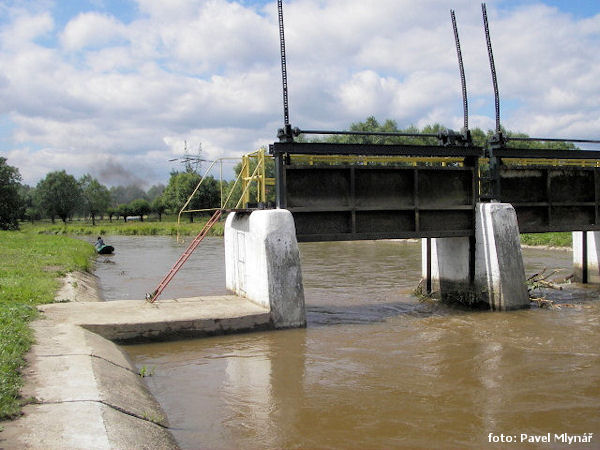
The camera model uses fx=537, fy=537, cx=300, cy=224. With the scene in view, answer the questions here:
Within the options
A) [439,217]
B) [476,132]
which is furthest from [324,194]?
[476,132]

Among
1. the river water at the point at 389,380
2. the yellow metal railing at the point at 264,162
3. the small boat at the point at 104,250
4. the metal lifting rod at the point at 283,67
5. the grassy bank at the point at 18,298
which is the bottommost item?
the river water at the point at 389,380

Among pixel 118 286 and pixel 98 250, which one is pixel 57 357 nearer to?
→ pixel 118 286

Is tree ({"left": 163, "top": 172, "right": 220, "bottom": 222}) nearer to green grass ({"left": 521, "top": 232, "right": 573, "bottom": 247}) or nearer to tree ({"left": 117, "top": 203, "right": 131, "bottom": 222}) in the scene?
tree ({"left": 117, "top": 203, "right": 131, "bottom": 222})

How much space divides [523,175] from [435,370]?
325 inches

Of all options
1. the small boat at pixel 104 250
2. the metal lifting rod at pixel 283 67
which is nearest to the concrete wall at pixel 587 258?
the metal lifting rod at pixel 283 67

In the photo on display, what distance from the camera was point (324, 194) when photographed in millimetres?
12859

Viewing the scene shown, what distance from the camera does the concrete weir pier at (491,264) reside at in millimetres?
13047

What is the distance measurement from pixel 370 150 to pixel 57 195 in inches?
4168

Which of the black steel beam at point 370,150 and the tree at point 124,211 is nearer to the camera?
the black steel beam at point 370,150

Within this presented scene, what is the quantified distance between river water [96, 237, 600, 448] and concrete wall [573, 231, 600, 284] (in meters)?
4.52

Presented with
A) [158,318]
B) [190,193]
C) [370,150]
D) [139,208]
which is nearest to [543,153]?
[370,150]

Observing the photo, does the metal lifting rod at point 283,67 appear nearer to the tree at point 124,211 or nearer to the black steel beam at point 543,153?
the black steel beam at point 543,153

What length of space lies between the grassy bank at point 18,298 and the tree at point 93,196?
9683 cm

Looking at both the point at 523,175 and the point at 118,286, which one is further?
the point at 118,286
